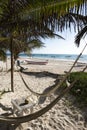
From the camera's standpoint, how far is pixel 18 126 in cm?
432

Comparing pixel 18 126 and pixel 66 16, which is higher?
pixel 66 16

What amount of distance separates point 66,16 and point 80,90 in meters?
3.60

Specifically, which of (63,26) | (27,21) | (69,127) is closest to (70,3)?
(63,26)

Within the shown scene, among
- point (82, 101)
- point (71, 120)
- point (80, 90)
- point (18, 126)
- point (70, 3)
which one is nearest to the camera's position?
point (70, 3)

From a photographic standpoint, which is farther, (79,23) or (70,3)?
(79,23)

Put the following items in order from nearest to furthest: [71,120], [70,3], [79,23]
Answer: [70,3], [79,23], [71,120]

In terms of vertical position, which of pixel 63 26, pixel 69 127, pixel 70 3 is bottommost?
pixel 69 127

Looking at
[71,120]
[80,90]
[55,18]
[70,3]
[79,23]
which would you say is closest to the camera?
[70,3]

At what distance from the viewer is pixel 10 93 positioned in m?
7.19

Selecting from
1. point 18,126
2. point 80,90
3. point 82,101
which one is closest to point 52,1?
point 18,126

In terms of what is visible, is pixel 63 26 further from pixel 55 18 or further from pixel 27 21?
pixel 27 21

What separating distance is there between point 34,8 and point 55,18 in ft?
1.35

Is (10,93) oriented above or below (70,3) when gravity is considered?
below

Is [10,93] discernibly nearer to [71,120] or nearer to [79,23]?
[71,120]
